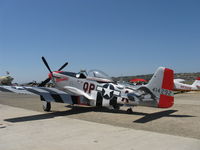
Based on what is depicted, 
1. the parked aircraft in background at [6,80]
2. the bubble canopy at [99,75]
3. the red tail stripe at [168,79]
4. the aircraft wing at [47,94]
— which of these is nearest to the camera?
the red tail stripe at [168,79]

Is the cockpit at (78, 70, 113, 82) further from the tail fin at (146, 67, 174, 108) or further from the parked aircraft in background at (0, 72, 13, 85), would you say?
the parked aircraft in background at (0, 72, 13, 85)

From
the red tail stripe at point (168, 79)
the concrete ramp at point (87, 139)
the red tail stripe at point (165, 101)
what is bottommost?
the concrete ramp at point (87, 139)

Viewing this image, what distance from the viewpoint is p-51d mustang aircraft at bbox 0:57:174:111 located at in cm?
859

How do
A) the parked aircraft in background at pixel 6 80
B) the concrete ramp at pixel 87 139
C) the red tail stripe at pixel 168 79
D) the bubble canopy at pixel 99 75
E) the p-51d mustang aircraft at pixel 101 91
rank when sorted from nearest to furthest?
1. the concrete ramp at pixel 87 139
2. the red tail stripe at pixel 168 79
3. the p-51d mustang aircraft at pixel 101 91
4. the bubble canopy at pixel 99 75
5. the parked aircraft in background at pixel 6 80

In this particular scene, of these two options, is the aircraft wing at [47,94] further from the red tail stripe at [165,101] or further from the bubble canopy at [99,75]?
the red tail stripe at [165,101]

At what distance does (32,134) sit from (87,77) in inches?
235

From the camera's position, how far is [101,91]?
1069 cm

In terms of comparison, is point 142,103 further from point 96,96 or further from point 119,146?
point 119,146

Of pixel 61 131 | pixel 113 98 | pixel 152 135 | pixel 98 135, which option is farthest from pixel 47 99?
pixel 152 135

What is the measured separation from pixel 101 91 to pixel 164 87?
11.3ft

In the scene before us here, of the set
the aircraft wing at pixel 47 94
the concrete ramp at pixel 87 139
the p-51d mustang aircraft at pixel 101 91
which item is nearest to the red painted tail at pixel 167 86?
the p-51d mustang aircraft at pixel 101 91

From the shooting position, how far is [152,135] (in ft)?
19.1

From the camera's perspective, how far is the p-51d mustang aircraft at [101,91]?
28.2ft

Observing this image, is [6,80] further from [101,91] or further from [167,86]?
[167,86]
